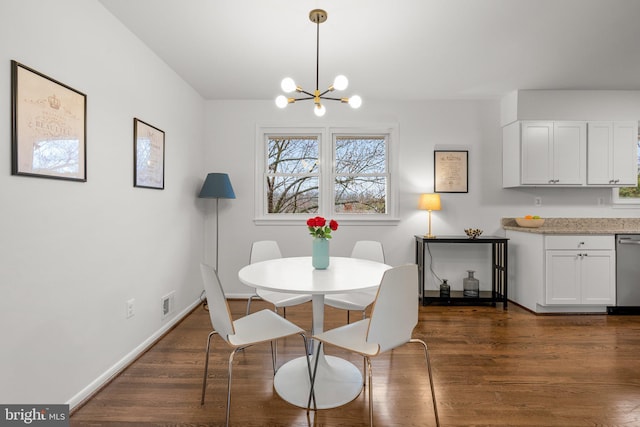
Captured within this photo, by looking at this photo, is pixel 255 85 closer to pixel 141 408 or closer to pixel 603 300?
pixel 141 408

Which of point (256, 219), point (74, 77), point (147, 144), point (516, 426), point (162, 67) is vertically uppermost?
point (162, 67)

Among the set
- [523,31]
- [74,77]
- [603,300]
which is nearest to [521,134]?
[523,31]

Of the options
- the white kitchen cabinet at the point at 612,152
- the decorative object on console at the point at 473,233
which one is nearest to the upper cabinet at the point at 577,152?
the white kitchen cabinet at the point at 612,152

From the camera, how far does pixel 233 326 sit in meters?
1.59

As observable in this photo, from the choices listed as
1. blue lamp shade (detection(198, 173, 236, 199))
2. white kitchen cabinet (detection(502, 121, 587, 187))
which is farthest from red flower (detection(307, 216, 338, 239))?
white kitchen cabinet (detection(502, 121, 587, 187))

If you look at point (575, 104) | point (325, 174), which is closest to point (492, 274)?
point (575, 104)

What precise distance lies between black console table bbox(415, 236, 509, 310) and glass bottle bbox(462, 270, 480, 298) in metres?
0.06

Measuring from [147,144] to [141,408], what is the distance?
6.14ft

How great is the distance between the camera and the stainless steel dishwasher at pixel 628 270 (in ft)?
10.7

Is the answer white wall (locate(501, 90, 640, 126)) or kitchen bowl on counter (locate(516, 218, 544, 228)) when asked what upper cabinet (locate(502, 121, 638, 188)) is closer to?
white wall (locate(501, 90, 640, 126))

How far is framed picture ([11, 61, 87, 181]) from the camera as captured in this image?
1433mm

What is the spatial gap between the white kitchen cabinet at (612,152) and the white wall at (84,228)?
4.57 m

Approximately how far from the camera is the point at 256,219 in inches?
153

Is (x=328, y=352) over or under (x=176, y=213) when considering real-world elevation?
under
